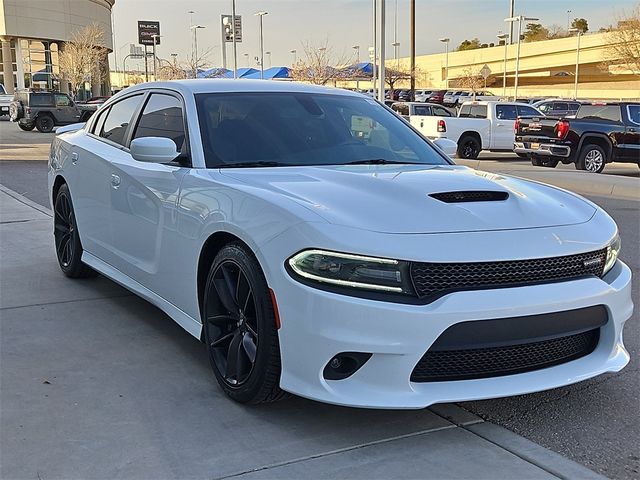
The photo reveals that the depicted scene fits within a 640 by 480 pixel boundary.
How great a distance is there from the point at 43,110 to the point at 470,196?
3103 cm

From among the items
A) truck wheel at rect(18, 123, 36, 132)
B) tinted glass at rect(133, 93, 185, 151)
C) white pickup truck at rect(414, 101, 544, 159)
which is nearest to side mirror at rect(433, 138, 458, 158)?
tinted glass at rect(133, 93, 185, 151)

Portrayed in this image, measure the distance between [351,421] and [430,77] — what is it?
106 metres

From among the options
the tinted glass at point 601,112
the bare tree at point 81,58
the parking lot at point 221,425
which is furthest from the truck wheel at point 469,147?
the bare tree at point 81,58

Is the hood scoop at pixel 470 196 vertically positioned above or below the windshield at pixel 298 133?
below

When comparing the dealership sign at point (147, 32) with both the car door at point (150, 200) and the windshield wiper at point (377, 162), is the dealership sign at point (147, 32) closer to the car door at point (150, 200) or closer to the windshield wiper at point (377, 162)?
the car door at point (150, 200)

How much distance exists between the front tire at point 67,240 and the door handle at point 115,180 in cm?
99

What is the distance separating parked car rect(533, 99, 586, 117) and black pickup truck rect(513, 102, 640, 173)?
12.1 meters

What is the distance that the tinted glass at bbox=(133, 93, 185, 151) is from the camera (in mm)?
4547

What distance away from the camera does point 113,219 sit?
5.00m

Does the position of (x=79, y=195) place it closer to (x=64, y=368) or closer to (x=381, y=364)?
(x=64, y=368)

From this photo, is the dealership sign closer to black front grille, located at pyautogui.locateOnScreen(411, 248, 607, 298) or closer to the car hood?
the car hood

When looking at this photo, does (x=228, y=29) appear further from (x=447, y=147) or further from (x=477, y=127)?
(x=447, y=147)

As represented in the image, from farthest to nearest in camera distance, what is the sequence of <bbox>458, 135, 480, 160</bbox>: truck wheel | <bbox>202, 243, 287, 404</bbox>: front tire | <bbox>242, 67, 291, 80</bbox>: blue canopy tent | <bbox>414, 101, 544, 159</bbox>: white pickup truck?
<bbox>242, 67, 291, 80</bbox>: blue canopy tent < <bbox>458, 135, 480, 160</bbox>: truck wheel < <bbox>414, 101, 544, 159</bbox>: white pickup truck < <bbox>202, 243, 287, 404</bbox>: front tire

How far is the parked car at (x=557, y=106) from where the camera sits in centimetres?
2912
